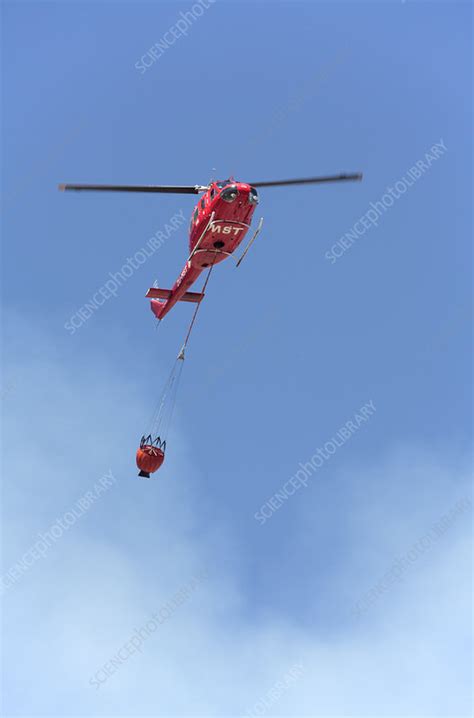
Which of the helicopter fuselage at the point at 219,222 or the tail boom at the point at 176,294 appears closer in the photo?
the helicopter fuselage at the point at 219,222

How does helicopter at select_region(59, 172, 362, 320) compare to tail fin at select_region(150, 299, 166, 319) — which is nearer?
helicopter at select_region(59, 172, 362, 320)

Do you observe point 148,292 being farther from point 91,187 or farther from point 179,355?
point 91,187

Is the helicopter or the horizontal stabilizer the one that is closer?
the helicopter

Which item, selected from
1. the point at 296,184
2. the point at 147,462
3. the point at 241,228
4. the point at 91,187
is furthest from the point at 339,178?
the point at 147,462

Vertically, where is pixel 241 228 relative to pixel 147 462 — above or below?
above

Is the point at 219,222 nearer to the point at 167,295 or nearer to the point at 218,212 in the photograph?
the point at 218,212

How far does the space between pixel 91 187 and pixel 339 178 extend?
32.0 feet

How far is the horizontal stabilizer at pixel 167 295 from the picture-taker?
40.0m

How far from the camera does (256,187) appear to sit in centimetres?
3384

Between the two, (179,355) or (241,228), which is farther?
(179,355)

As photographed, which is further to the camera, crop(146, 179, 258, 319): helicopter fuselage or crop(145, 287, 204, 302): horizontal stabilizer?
crop(145, 287, 204, 302): horizontal stabilizer

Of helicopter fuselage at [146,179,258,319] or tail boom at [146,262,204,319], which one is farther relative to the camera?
tail boom at [146,262,204,319]

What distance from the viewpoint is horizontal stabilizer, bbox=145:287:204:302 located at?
131ft

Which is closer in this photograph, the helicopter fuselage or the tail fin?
the helicopter fuselage
